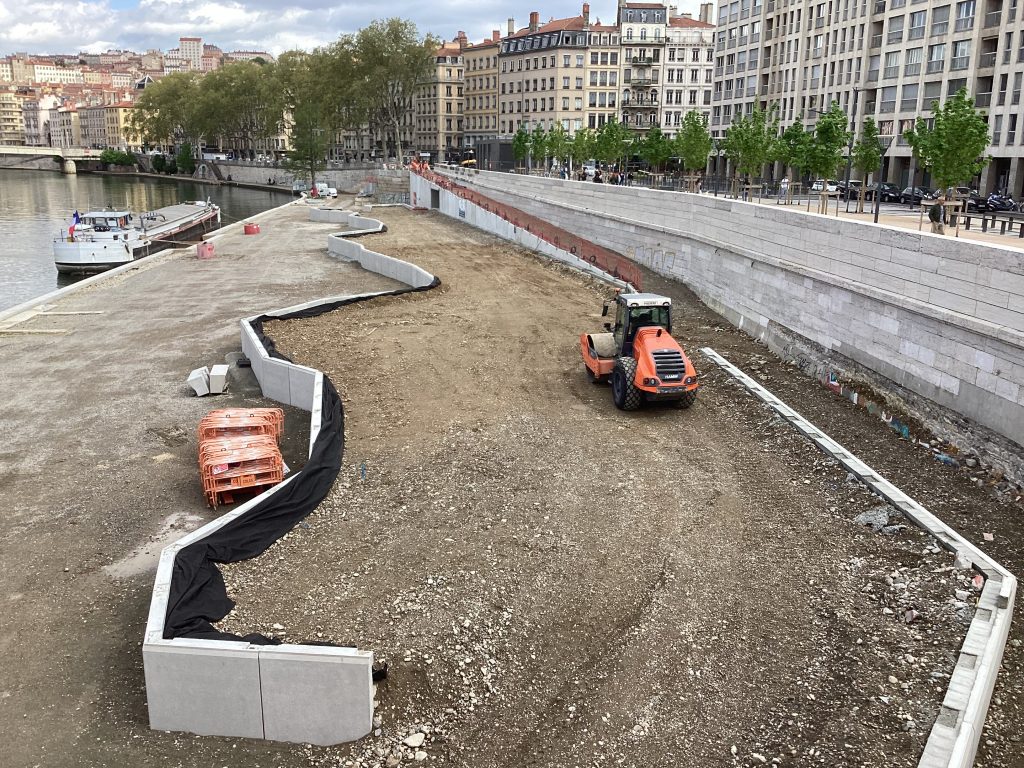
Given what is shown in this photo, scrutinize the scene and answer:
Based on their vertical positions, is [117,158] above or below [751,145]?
above

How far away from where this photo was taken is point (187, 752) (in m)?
8.13

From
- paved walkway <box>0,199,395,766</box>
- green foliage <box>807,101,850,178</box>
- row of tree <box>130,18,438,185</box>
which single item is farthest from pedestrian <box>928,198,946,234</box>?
row of tree <box>130,18,438,185</box>

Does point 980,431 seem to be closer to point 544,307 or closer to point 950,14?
point 544,307

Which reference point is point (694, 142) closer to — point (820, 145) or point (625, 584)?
point (820, 145)

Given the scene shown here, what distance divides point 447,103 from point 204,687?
151339 mm

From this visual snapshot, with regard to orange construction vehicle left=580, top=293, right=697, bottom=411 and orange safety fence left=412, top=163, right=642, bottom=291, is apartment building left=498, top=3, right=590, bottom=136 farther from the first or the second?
orange construction vehicle left=580, top=293, right=697, bottom=411

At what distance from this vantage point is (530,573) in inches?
443

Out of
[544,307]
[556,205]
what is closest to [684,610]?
[544,307]

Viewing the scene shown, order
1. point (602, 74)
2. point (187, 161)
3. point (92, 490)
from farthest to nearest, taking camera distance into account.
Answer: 1. point (187, 161)
2. point (602, 74)
3. point (92, 490)

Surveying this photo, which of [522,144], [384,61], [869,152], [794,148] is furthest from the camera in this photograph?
[384,61]

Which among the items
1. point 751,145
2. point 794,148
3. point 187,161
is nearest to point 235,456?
point 751,145

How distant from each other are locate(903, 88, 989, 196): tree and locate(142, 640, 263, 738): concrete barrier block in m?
30.1

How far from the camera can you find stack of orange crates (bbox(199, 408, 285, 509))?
13.8m

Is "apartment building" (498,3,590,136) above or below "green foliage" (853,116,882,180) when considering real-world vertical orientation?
above
